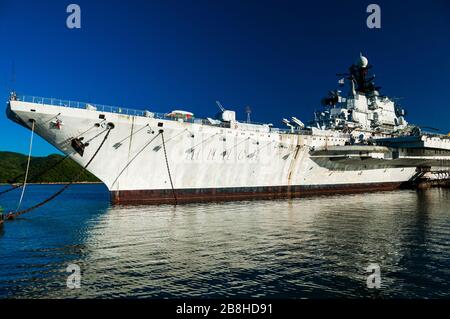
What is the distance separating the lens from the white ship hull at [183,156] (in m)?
22.6

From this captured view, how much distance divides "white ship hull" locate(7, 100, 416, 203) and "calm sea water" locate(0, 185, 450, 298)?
5831 millimetres

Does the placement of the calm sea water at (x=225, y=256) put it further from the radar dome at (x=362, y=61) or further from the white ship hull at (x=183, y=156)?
the radar dome at (x=362, y=61)

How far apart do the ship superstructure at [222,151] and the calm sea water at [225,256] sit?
602 cm

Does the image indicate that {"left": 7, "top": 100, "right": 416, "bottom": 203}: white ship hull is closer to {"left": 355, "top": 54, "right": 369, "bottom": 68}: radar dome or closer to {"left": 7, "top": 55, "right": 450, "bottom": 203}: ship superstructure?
{"left": 7, "top": 55, "right": 450, "bottom": 203}: ship superstructure

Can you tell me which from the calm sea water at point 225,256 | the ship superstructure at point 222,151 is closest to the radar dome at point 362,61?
the ship superstructure at point 222,151

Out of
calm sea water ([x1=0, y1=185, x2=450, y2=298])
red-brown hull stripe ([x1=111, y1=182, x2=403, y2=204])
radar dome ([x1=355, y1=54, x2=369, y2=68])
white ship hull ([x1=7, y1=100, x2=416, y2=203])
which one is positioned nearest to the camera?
calm sea water ([x1=0, y1=185, x2=450, y2=298])

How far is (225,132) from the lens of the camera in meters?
27.3

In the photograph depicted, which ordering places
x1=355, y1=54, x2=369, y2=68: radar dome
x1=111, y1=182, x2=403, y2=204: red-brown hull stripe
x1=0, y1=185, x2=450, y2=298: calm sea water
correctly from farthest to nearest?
x1=355, y1=54, x2=369, y2=68: radar dome, x1=111, y1=182, x2=403, y2=204: red-brown hull stripe, x1=0, y1=185, x2=450, y2=298: calm sea water

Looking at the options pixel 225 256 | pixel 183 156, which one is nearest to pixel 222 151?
pixel 183 156

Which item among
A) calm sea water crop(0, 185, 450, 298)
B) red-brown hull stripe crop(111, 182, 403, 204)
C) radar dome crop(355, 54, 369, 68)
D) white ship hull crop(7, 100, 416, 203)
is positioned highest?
radar dome crop(355, 54, 369, 68)

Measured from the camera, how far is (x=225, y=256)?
11000 millimetres

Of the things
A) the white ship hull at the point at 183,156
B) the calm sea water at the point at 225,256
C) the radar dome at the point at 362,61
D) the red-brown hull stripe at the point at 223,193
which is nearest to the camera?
the calm sea water at the point at 225,256

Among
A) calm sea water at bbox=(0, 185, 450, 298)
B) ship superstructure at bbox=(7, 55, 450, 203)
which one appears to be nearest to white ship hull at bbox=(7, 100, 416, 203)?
ship superstructure at bbox=(7, 55, 450, 203)

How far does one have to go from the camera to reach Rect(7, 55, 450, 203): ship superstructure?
2292 cm
